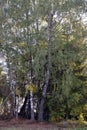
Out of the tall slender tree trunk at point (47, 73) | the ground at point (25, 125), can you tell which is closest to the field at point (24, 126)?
the ground at point (25, 125)

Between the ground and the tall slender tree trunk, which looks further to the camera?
the tall slender tree trunk

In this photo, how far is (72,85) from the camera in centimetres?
1595

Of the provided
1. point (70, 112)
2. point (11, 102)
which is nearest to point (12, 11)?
point (11, 102)

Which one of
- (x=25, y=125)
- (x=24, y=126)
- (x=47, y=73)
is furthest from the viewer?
(x=47, y=73)

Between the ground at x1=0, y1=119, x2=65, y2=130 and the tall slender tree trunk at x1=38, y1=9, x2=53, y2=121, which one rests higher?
the tall slender tree trunk at x1=38, y1=9, x2=53, y2=121

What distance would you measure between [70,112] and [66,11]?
18.3 feet

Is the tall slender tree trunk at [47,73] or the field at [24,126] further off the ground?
the tall slender tree trunk at [47,73]

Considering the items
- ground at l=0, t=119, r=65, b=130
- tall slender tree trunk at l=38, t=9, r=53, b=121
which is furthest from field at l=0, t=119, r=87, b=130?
tall slender tree trunk at l=38, t=9, r=53, b=121

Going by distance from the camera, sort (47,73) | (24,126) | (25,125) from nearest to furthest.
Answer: (24,126)
(25,125)
(47,73)

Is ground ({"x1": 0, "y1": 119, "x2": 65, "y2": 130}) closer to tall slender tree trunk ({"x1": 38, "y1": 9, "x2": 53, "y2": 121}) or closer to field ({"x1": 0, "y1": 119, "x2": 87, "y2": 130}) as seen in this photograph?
field ({"x1": 0, "y1": 119, "x2": 87, "y2": 130})

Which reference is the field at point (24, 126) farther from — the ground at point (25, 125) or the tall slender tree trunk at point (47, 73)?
the tall slender tree trunk at point (47, 73)

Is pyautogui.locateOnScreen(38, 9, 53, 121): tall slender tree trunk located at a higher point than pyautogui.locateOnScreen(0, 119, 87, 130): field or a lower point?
higher

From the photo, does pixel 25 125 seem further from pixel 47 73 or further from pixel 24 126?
pixel 47 73

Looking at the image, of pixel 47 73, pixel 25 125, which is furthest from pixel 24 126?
pixel 47 73
